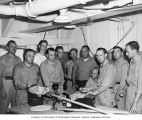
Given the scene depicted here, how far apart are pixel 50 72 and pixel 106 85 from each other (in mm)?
1423

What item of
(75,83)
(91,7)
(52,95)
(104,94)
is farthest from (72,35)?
(52,95)

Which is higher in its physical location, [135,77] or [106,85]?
[135,77]

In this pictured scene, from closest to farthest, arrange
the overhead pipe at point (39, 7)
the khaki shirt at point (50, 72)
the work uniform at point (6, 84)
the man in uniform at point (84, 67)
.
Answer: the overhead pipe at point (39, 7) → the khaki shirt at point (50, 72) → the work uniform at point (6, 84) → the man in uniform at point (84, 67)

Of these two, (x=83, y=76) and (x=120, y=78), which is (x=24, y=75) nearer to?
(x=83, y=76)

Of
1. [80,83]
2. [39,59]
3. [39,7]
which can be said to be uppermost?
[39,7]

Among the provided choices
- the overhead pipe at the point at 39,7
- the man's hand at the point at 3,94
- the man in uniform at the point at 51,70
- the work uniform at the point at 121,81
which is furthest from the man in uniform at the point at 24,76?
the work uniform at the point at 121,81

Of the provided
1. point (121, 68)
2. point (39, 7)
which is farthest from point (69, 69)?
point (39, 7)

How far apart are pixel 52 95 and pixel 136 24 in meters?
3.57

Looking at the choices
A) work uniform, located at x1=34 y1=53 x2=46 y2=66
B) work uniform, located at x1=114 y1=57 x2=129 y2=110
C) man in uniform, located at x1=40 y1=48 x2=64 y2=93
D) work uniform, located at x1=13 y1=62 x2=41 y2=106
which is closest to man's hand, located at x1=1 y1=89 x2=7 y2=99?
work uniform, located at x1=13 y1=62 x2=41 y2=106

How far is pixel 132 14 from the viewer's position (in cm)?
590

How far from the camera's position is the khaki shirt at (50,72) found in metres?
4.54

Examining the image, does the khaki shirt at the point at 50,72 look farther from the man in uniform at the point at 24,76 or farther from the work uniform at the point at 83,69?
the work uniform at the point at 83,69

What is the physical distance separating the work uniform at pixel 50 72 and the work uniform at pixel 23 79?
190mm

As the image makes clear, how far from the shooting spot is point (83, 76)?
5680 millimetres
